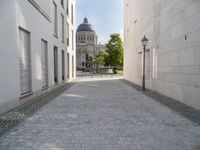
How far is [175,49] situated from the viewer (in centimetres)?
1196

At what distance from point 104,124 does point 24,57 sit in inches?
235

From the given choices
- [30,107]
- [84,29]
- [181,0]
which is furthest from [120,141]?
[84,29]

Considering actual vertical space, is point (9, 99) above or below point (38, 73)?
below

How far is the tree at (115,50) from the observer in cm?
5309

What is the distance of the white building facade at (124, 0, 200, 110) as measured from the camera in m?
9.67

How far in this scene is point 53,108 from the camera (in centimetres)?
948

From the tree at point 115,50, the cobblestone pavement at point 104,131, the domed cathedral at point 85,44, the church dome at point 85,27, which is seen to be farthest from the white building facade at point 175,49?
the church dome at point 85,27

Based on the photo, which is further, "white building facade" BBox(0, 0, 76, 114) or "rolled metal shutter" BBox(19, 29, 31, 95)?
"rolled metal shutter" BBox(19, 29, 31, 95)

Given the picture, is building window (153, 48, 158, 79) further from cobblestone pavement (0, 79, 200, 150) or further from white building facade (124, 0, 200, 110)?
cobblestone pavement (0, 79, 200, 150)

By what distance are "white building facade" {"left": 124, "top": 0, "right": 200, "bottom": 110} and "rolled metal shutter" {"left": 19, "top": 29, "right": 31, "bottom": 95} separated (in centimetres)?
710

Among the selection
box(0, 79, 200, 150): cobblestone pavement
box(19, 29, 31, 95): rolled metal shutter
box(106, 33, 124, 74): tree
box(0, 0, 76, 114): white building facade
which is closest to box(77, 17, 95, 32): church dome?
box(106, 33, 124, 74): tree

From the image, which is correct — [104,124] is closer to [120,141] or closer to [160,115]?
[120,141]

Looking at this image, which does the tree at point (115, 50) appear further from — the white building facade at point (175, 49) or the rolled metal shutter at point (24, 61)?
the rolled metal shutter at point (24, 61)

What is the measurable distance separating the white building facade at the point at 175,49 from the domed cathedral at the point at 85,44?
88.1m
